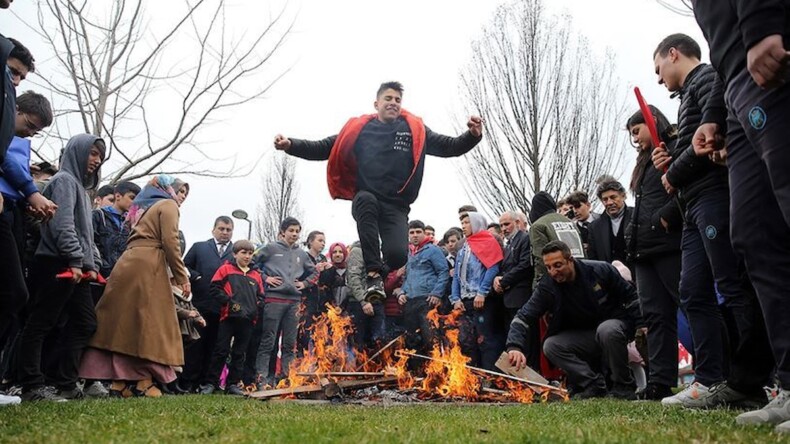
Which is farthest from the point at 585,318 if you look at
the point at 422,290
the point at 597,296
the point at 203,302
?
the point at 203,302

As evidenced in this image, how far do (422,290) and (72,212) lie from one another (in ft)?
16.0

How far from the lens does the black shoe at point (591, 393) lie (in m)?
6.68

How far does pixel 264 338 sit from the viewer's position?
957 cm

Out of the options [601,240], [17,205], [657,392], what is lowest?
[657,392]

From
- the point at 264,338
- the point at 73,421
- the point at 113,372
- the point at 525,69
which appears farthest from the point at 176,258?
the point at 525,69

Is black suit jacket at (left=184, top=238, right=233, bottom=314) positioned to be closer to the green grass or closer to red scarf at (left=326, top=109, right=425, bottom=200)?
red scarf at (left=326, top=109, right=425, bottom=200)

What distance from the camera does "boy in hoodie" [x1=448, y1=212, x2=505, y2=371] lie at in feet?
28.7

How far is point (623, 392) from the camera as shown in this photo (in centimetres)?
655

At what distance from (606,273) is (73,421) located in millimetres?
5525

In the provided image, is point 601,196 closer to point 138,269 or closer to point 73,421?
point 138,269

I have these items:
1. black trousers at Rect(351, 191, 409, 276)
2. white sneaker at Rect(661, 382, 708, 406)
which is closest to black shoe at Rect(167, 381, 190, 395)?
black trousers at Rect(351, 191, 409, 276)

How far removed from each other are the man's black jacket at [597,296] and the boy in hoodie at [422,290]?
2290 millimetres

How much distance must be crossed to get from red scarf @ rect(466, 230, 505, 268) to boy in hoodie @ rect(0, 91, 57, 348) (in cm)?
540

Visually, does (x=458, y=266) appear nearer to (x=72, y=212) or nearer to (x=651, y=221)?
(x=651, y=221)
